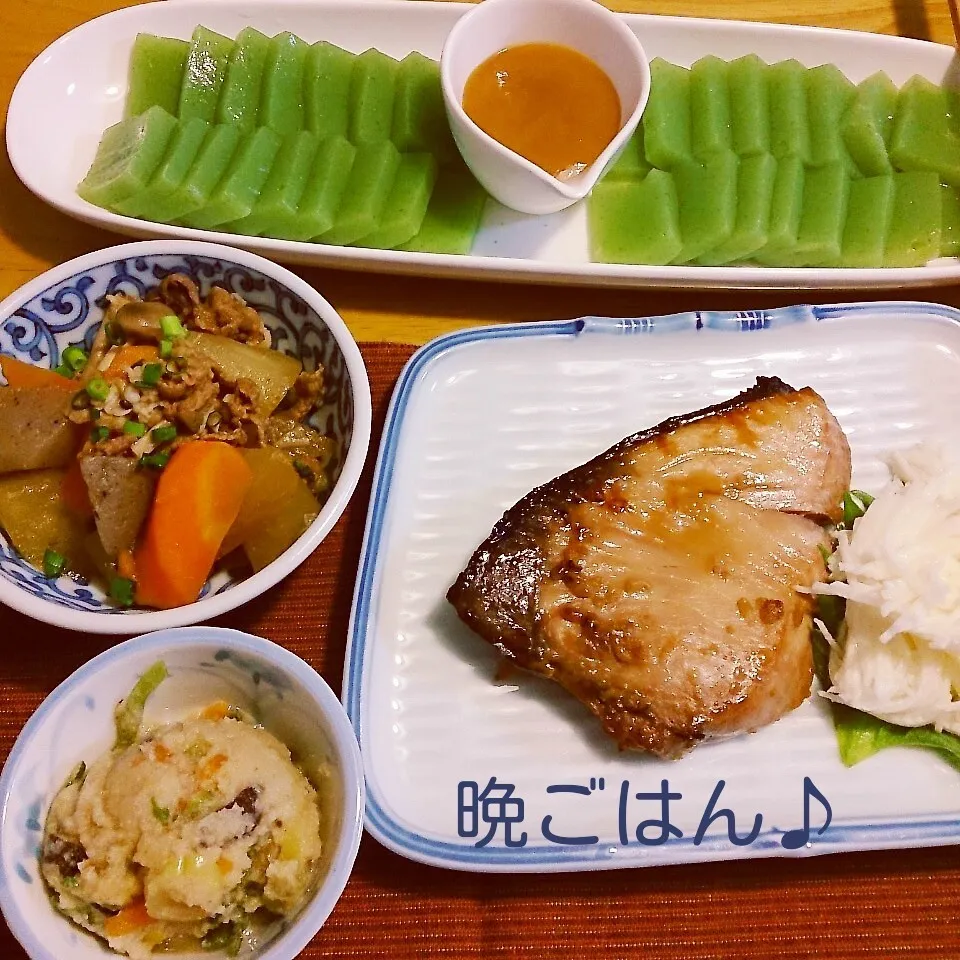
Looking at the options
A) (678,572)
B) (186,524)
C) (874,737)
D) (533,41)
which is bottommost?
(874,737)

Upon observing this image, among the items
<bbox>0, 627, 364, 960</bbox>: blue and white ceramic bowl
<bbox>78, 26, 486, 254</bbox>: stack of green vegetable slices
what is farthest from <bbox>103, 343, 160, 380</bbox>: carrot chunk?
<bbox>0, 627, 364, 960</bbox>: blue and white ceramic bowl

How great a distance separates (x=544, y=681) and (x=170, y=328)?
108cm

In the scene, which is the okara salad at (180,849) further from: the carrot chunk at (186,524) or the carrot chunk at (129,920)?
the carrot chunk at (186,524)

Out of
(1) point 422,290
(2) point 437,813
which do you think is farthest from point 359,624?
(1) point 422,290

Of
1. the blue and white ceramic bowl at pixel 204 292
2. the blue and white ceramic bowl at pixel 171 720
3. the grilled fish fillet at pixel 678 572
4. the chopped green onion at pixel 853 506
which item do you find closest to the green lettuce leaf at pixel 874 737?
the grilled fish fillet at pixel 678 572

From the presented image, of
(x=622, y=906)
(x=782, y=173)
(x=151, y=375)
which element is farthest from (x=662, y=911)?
(x=782, y=173)

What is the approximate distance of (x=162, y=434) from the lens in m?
1.63

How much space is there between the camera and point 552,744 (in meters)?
1.66

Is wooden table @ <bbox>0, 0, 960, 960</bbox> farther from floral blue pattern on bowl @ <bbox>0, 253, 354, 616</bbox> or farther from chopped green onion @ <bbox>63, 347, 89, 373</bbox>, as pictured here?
chopped green onion @ <bbox>63, 347, 89, 373</bbox>

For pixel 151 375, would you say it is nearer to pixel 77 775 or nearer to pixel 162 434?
pixel 162 434

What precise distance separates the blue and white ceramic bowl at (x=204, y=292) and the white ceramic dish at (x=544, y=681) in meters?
0.20

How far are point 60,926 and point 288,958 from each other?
1.16 ft

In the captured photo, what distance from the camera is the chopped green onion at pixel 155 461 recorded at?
5.25 ft

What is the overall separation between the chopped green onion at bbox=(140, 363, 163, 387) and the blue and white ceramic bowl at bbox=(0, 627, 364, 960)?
554mm
